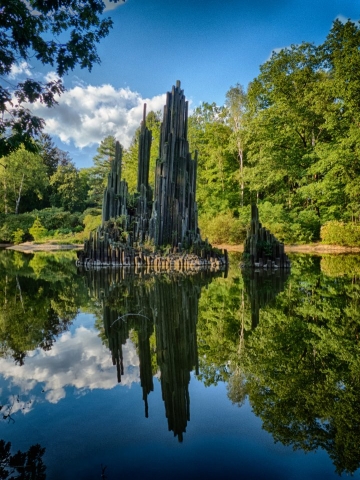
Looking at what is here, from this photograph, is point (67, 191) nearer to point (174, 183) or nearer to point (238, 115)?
point (238, 115)

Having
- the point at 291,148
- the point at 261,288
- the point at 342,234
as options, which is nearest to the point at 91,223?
the point at 291,148

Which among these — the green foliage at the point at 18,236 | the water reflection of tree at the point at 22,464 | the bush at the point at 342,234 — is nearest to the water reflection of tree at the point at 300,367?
the water reflection of tree at the point at 22,464

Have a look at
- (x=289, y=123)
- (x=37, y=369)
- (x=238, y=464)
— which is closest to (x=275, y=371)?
(x=238, y=464)

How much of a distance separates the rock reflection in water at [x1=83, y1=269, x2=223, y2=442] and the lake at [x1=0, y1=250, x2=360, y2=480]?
20 mm

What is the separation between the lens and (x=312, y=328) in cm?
501

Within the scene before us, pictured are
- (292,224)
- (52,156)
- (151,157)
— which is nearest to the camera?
(292,224)

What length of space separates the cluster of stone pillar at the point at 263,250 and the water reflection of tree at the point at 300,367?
6514 mm

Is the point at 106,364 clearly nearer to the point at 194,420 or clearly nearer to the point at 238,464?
the point at 194,420

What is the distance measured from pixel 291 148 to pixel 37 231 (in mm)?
27731

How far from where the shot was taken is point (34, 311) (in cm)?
633

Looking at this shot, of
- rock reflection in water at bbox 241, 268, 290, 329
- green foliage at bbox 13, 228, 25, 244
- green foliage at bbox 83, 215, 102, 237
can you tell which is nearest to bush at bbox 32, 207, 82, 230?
green foliage at bbox 13, 228, 25, 244

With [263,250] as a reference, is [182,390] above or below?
below

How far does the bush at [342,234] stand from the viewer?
23031mm

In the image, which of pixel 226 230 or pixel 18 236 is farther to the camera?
pixel 18 236
